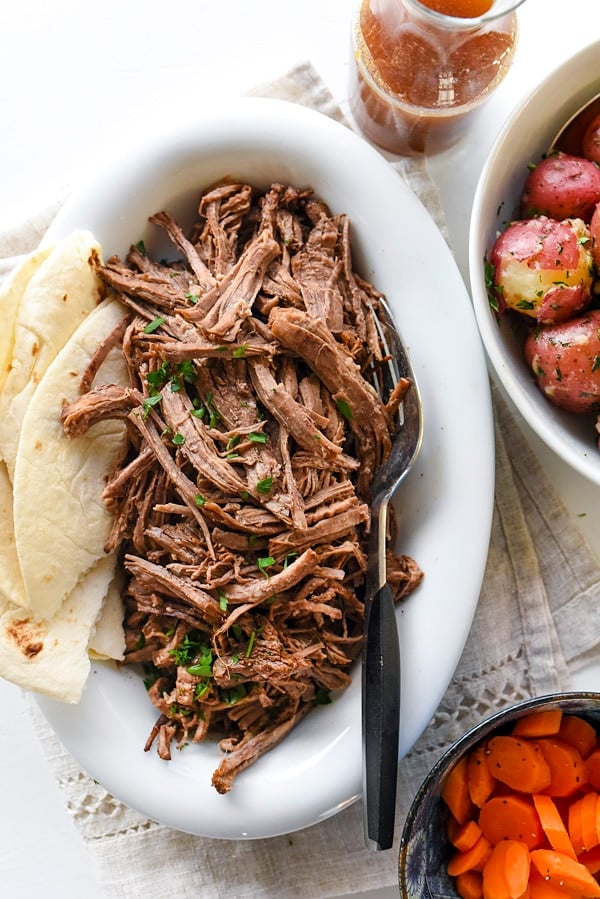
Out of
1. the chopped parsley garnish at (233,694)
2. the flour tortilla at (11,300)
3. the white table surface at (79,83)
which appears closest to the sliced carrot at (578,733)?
the white table surface at (79,83)

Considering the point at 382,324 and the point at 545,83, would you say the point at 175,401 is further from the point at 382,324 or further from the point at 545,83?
the point at 545,83

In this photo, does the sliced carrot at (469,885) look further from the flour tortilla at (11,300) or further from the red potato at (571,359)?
the flour tortilla at (11,300)

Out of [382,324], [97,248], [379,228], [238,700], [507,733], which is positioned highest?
[97,248]

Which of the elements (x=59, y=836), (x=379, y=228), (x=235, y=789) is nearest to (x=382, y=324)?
(x=379, y=228)

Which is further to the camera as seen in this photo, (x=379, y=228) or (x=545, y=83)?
(x=379, y=228)

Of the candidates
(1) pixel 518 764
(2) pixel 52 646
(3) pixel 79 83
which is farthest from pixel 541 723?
(3) pixel 79 83

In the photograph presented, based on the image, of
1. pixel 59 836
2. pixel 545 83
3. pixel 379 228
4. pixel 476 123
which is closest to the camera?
pixel 545 83
